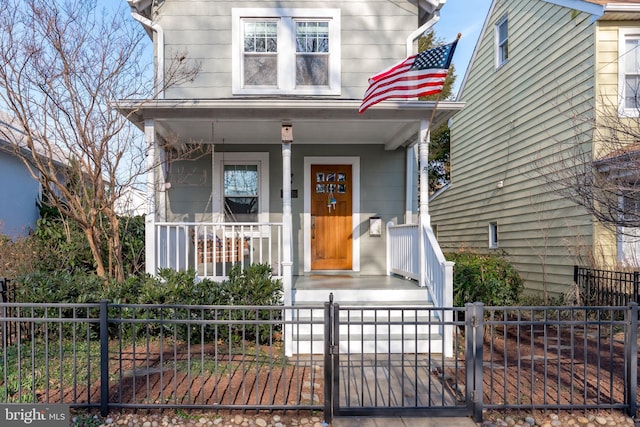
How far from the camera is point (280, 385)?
4.50 metres

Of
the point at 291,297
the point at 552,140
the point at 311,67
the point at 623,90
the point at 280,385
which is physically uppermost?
the point at 311,67

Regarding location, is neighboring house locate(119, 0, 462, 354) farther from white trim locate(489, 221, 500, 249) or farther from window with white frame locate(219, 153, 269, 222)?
white trim locate(489, 221, 500, 249)

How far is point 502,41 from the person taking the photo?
37.5 feet

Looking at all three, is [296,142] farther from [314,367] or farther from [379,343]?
[314,367]

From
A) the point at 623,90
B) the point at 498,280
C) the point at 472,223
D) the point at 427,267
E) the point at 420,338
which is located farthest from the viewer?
the point at 472,223

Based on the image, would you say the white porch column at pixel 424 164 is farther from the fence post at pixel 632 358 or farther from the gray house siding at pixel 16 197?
the gray house siding at pixel 16 197

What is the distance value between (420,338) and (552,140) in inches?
228

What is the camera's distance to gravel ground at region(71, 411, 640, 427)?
374 centimetres

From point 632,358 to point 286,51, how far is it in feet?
21.7

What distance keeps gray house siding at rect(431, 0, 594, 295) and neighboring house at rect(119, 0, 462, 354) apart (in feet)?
9.89

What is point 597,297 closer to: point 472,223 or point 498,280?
point 498,280

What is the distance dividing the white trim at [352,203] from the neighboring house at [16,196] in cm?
658

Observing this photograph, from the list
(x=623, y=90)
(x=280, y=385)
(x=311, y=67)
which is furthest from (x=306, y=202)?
(x=623, y=90)

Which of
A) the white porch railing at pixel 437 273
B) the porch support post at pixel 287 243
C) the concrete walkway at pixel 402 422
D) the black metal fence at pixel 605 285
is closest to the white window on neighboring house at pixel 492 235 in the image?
the black metal fence at pixel 605 285
